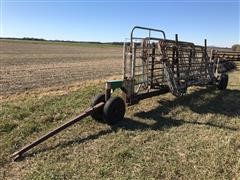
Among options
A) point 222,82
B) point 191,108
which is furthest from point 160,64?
point 222,82

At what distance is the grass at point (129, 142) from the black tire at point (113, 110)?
16 cm

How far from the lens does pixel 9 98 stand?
9781 mm

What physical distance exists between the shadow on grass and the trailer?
0.32 metres

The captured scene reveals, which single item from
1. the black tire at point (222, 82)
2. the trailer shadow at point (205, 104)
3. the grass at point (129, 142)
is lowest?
the grass at point (129, 142)

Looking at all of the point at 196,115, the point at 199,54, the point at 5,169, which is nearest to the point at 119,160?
the point at 5,169

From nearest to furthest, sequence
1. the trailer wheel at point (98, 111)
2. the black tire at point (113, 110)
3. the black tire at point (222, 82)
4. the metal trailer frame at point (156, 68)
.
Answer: the black tire at point (113, 110) < the trailer wheel at point (98, 111) < the metal trailer frame at point (156, 68) < the black tire at point (222, 82)

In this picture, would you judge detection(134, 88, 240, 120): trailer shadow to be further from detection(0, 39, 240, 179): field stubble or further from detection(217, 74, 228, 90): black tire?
detection(217, 74, 228, 90): black tire

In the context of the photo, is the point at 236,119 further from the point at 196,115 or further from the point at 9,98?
the point at 9,98

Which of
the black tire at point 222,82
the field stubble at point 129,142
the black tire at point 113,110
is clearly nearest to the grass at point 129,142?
the field stubble at point 129,142

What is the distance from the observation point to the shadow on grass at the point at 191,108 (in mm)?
6551

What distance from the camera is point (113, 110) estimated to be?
21.8 feet

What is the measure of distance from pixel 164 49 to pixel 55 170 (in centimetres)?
501

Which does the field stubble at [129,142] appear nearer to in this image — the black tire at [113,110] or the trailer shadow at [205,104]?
the trailer shadow at [205,104]

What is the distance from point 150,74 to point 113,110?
2.37 m
